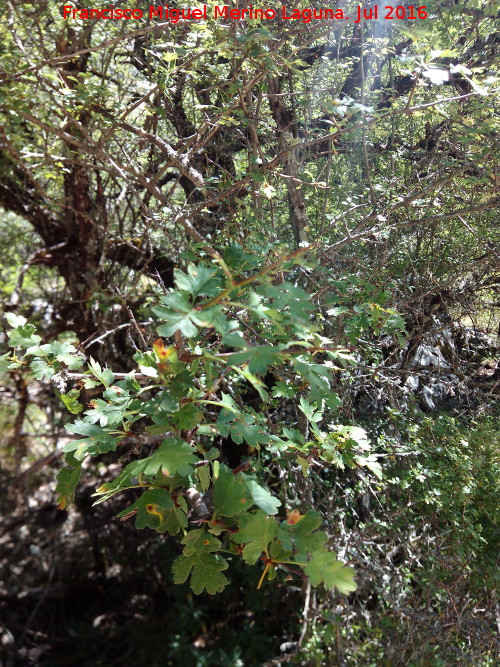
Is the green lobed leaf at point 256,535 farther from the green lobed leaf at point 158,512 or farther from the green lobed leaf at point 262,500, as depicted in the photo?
the green lobed leaf at point 158,512

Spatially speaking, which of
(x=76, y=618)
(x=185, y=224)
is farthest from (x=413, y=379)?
(x=76, y=618)

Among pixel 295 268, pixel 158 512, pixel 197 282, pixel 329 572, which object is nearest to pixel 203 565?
pixel 158 512

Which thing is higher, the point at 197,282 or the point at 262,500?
the point at 197,282

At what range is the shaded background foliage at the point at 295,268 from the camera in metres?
2.02

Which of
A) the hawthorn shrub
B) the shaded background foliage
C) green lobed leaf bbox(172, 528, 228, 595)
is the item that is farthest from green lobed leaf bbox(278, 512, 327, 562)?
the shaded background foliage

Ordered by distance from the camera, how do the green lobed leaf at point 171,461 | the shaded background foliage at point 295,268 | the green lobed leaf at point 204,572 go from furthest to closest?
the shaded background foliage at point 295,268 < the green lobed leaf at point 204,572 < the green lobed leaf at point 171,461

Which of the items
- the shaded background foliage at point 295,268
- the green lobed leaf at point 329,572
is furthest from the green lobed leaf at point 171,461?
the shaded background foliage at point 295,268

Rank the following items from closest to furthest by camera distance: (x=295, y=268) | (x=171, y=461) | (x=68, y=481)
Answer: (x=171, y=461) → (x=68, y=481) → (x=295, y=268)

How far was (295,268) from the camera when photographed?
236 cm

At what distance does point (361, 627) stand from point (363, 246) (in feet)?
6.07

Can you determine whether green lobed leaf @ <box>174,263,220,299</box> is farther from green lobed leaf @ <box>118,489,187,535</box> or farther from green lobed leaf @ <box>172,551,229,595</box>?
green lobed leaf @ <box>172,551,229,595</box>

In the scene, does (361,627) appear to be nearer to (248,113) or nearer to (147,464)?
(147,464)

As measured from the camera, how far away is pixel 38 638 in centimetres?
380

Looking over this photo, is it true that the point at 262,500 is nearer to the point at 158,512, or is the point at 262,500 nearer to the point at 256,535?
the point at 256,535
